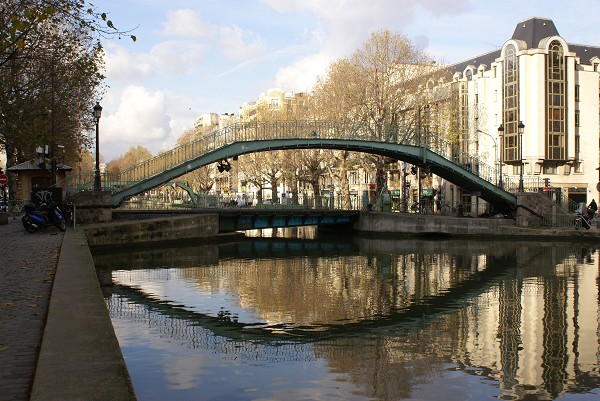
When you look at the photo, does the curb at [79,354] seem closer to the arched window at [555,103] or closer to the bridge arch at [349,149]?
the bridge arch at [349,149]

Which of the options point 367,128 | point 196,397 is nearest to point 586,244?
point 367,128

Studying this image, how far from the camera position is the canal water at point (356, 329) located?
307 inches

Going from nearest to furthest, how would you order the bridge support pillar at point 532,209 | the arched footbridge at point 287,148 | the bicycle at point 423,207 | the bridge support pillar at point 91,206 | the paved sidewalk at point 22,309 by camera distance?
the paved sidewalk at point 22,309
the bridge support pillar at point 91,206
the arched footbridge at point 287,148
the bridge support pillar at point 532,209
the bicycle at point 423,207

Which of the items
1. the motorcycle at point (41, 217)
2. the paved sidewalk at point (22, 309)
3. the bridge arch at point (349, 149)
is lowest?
the paved sidewalk at point (22, 309)

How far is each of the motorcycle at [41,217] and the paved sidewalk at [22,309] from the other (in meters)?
5.31

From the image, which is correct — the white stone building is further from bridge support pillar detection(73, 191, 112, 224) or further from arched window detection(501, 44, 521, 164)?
bridge support pillar detection(73, 191, 112, 224)

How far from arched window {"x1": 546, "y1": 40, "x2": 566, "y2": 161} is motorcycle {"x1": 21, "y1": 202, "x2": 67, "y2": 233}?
48003mm

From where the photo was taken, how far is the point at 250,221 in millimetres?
36844

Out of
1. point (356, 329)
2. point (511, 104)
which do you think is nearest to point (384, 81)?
point (511, 104)

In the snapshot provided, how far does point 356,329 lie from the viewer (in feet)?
36.8

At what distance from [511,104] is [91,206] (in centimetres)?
4586

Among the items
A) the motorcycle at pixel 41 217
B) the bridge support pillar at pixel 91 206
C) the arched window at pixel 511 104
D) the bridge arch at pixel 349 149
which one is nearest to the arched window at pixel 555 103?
the arched window at pixel 511 104

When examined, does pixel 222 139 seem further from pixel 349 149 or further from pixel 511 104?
pixel 511 104

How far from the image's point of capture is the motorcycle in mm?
23391
